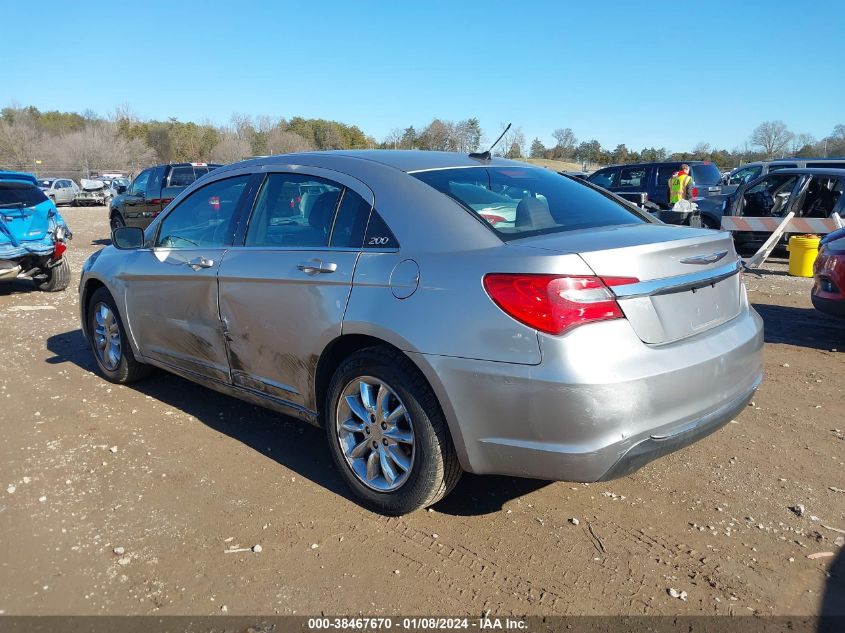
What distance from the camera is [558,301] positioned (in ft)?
8.41

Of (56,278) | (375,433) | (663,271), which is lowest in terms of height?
(56,278)

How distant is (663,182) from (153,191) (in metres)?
11.5

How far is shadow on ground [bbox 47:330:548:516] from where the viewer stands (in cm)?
344

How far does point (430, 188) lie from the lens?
322cm

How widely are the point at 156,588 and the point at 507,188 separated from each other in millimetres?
2429

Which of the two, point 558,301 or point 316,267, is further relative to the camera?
point 316,267

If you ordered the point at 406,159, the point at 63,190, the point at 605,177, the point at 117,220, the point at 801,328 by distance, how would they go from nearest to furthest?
the point at 406,159 → the point at 801,328 → the point at 605,177 → the point at 117,220 → the point at 63,190

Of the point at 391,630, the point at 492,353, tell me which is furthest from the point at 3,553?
the point at 492,353

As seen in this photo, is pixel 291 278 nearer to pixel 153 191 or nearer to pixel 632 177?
pixel 153 191

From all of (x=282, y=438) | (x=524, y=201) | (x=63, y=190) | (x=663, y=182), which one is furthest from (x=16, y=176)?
(x=63, y=190)

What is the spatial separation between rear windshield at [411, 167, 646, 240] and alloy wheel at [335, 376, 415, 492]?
3.05 feet

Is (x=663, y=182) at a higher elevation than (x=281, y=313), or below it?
higher

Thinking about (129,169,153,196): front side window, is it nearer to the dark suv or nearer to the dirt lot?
the dark suv

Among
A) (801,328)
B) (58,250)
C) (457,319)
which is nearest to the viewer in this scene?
(457,319)
